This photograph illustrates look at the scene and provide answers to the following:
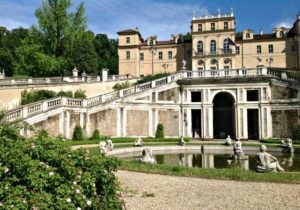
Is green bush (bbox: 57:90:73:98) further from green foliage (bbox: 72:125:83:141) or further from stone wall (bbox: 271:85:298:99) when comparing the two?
stone wall (bbox: 271:85:298:99)

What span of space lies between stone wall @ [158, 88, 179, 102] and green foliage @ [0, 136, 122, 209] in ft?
90.0

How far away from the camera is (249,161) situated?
1802 centimetres

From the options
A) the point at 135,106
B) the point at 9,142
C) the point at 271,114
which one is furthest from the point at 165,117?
the point at 9,142

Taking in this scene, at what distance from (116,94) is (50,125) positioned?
26.3 feet

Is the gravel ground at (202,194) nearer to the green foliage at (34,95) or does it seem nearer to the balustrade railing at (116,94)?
the balustrade railing at (116,94)

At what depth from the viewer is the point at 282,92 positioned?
3203 centimetres

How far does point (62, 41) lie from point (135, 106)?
20.1 meters

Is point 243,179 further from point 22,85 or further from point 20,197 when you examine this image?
point 22,85

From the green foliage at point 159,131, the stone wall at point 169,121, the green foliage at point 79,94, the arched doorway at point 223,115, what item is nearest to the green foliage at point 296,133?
the arched doorway at point 223,115

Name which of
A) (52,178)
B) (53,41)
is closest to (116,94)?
(53,41)

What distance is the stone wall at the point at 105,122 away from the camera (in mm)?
28297

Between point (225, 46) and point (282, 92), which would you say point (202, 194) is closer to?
point (282, 92)

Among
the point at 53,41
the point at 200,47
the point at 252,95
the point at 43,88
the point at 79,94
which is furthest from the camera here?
the point at 200,47

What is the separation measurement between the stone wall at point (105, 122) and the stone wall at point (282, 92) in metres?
15.6
